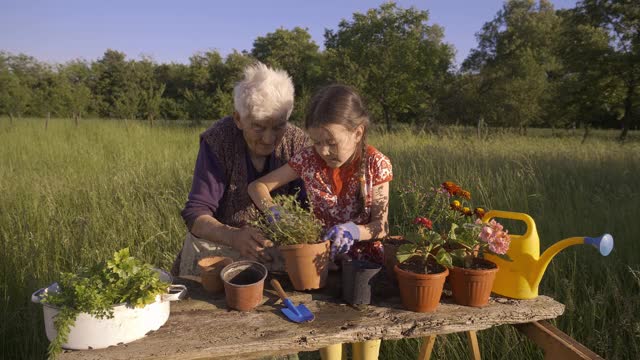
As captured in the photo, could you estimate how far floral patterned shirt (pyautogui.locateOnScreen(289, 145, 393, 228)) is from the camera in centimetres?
183

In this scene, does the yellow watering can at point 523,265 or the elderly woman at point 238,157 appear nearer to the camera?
the yellow watering can at point 523,265

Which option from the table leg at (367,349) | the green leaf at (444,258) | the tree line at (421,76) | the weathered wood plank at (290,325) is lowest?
the table leg at (367,349)

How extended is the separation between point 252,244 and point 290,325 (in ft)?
1.51

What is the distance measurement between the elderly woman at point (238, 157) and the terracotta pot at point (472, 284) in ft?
2.93

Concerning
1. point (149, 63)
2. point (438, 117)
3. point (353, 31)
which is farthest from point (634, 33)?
point (149, 63)

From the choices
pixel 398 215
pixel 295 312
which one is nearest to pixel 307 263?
pixel 295 312

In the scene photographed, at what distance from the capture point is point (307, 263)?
1363mm

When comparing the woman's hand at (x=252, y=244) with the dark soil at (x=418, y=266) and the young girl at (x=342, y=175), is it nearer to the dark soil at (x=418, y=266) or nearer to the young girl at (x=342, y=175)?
the young girl at (x=342, y=175)

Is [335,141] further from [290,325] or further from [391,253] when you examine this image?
[290,325]

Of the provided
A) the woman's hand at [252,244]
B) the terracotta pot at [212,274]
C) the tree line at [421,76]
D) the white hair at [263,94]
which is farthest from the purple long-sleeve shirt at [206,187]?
the tree line at [421,76]

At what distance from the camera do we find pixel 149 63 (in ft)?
56.5

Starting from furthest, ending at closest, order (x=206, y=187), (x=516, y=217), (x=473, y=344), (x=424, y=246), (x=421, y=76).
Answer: (x=421, y=76) < (x=206, y=187) < (x=473, y=344) < (x=516, y=217) < (x=424, y=246)

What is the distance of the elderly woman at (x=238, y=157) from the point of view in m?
1.97

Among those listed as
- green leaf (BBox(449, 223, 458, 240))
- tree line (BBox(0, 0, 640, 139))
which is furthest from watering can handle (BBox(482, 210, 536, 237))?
tree line (BBox(0, 0, 640, 139))
